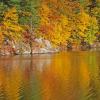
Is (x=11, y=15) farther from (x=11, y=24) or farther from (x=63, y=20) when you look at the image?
(x=63, y=20)

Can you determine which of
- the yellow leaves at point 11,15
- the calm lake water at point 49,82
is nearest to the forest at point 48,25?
the yellow leaves at point 11,15

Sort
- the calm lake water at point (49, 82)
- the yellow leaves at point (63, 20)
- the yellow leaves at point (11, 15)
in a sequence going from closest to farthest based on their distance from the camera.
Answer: the calm lake water at point (49, 82), the yellow leaves at point (11, 15), the yellow leaves at point (63, 20)

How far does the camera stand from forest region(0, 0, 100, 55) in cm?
8000

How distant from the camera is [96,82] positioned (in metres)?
40.0

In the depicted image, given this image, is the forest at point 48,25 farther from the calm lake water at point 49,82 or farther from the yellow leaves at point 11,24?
the calm lake water at point 49,82

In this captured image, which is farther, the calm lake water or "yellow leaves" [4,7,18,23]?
"yellow leaves" [4,7,18,23]

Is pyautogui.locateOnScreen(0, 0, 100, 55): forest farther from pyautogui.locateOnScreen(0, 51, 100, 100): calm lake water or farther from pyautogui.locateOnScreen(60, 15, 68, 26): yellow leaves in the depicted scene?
pyautogui.locateOnScreen(0, 51, 100, 100): calm lake water

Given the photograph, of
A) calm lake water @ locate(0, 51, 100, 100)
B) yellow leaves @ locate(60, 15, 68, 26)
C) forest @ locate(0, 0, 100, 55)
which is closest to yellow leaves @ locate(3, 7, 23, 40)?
forest @ locate(0, 0, 100, 55)

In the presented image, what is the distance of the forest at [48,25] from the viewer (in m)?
80.0

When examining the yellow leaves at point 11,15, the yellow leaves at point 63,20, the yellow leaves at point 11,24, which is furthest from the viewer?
the yellow leaves at point 63,20

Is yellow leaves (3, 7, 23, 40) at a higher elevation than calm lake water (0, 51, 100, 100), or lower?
higher

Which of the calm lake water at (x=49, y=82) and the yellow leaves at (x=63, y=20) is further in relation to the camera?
the yellow leaves at (x=63, y=20)

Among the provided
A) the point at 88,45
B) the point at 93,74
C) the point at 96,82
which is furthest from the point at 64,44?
the point at 96,82

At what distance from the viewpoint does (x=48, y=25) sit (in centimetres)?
9250
